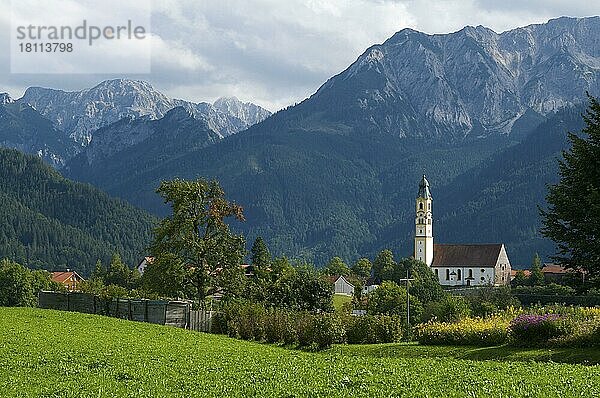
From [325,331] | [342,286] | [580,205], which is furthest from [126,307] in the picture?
[342,286]

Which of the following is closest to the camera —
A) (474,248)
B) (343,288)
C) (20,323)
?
(20,323)

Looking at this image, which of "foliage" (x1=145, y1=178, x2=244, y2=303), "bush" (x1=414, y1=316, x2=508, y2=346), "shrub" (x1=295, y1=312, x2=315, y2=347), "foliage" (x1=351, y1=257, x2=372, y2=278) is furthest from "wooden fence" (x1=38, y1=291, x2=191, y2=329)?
"foliage" (x1=351, y1=257, x2=372, y2=278)

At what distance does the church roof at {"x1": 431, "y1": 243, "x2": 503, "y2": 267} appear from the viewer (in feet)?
534

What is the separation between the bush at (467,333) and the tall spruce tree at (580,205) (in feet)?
14.6

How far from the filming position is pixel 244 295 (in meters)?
60.7

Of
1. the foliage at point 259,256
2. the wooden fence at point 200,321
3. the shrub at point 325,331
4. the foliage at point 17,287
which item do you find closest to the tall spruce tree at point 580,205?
the shrub at point 325,331

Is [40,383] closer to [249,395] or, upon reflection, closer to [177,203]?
[249,395]

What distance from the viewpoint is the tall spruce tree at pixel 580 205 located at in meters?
31.0

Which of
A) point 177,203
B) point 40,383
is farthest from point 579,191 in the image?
point 177,203

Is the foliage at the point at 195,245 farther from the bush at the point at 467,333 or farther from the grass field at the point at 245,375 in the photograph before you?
the grass field at the point at 245,375

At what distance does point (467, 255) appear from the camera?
16412 cm

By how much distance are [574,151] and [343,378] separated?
18.5 m

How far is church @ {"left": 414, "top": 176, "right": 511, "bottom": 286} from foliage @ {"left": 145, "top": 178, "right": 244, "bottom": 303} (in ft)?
352

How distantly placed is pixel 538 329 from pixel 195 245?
106 feet
